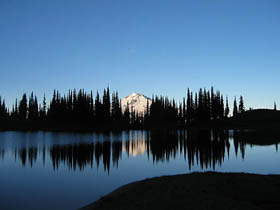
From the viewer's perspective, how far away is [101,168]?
19891mm

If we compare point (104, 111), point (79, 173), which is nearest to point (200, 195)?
point (79, 173)

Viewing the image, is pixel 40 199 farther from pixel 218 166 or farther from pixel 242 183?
pixel 218 166

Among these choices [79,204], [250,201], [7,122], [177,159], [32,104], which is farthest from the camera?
[32,104]

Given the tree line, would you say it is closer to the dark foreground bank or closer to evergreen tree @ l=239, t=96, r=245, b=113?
evergreen tree @ l=239, t=96, r=245, b=113

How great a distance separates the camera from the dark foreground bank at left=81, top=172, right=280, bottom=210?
868 cm

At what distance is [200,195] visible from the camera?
9727 millimetres

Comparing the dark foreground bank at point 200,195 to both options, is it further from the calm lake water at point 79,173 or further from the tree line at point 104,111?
the tree line at point 104,111

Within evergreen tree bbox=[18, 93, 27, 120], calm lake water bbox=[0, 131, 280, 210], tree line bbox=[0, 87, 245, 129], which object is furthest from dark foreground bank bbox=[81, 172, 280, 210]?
evergreen tree bbox=[18, 93, 27, 120]

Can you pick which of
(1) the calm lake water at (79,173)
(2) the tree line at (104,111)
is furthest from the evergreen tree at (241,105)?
(1) the calm lake water at (79,173)

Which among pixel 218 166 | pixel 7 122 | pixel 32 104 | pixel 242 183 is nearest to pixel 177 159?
pixel 218 166

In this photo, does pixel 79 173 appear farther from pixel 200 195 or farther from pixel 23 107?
pixel 23 107

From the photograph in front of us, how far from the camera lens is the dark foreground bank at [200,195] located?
8680 mm

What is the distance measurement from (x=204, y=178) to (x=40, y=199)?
9.42 m

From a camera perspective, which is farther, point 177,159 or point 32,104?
point 32,104
